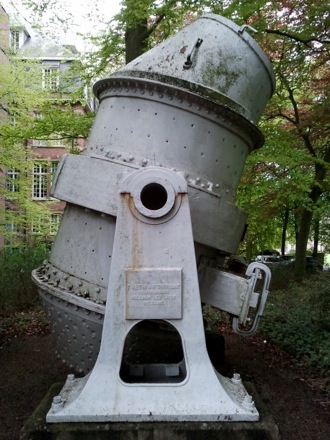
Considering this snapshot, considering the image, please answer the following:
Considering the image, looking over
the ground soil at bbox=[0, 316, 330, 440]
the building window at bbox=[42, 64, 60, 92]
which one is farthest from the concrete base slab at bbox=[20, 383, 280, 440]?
the building window at bbox=[42, 64, 60, 92]

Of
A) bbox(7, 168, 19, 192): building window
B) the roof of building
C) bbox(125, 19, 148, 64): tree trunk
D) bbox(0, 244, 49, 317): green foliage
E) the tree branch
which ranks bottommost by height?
bbox(0, 244, 49, 317): green foliage

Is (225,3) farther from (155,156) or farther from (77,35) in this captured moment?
(155,156)

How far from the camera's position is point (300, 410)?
14.5ft

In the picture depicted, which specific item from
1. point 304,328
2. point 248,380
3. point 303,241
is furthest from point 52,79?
point 248,380

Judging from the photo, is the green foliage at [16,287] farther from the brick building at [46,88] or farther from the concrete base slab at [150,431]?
the concrete base slab at [150,431]

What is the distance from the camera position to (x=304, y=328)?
6895 millimetres

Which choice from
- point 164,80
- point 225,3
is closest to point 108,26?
point 225,3

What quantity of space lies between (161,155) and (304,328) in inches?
184

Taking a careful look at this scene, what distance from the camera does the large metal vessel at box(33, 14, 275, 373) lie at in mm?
3361

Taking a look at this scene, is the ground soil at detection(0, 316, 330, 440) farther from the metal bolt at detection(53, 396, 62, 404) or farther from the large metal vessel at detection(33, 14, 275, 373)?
the large metal vessel at detection(33, 14, 275, 373)

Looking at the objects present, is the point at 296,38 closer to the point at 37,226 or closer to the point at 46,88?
the point at 46,88

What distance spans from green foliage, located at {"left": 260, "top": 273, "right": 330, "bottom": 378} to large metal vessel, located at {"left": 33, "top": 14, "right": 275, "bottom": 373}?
306 cm

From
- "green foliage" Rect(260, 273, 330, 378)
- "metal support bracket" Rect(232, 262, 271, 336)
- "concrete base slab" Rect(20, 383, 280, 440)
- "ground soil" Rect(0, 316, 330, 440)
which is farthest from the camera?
"green foliage" Rect(260, 273, 330, 378)

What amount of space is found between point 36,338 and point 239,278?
4.75 metres
